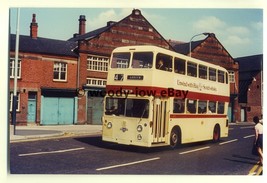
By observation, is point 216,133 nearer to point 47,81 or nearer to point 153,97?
point 153,97

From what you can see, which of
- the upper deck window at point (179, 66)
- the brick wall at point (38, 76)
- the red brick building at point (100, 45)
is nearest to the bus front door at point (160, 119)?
the upper deck window at point (179, 66)

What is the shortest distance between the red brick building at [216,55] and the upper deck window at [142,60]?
8.01 feet

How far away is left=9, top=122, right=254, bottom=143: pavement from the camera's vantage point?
14492 millimetres

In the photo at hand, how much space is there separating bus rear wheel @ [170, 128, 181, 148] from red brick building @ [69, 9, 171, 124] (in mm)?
2998

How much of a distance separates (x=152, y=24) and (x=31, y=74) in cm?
670


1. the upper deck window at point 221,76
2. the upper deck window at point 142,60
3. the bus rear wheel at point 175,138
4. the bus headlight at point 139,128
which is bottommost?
the bus rear wheel at point 175,138

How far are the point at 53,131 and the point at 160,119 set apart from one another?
6014mm

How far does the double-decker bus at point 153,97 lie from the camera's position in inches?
488

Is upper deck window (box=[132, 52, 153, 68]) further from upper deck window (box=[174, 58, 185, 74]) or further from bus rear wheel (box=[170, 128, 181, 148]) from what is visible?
bus rear wheel (box=[170, 128, 181, 148])

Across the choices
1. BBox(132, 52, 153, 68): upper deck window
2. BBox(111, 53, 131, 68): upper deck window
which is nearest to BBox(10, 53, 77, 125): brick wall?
BBox(111, 53, 131, 68): upper deck window

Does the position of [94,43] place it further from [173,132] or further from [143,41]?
[173,132]

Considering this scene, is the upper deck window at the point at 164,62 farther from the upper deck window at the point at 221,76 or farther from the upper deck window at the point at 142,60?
the upper deck window at the point at 221,76

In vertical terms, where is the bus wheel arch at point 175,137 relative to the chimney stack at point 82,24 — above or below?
below

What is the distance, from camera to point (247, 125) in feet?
52.6
